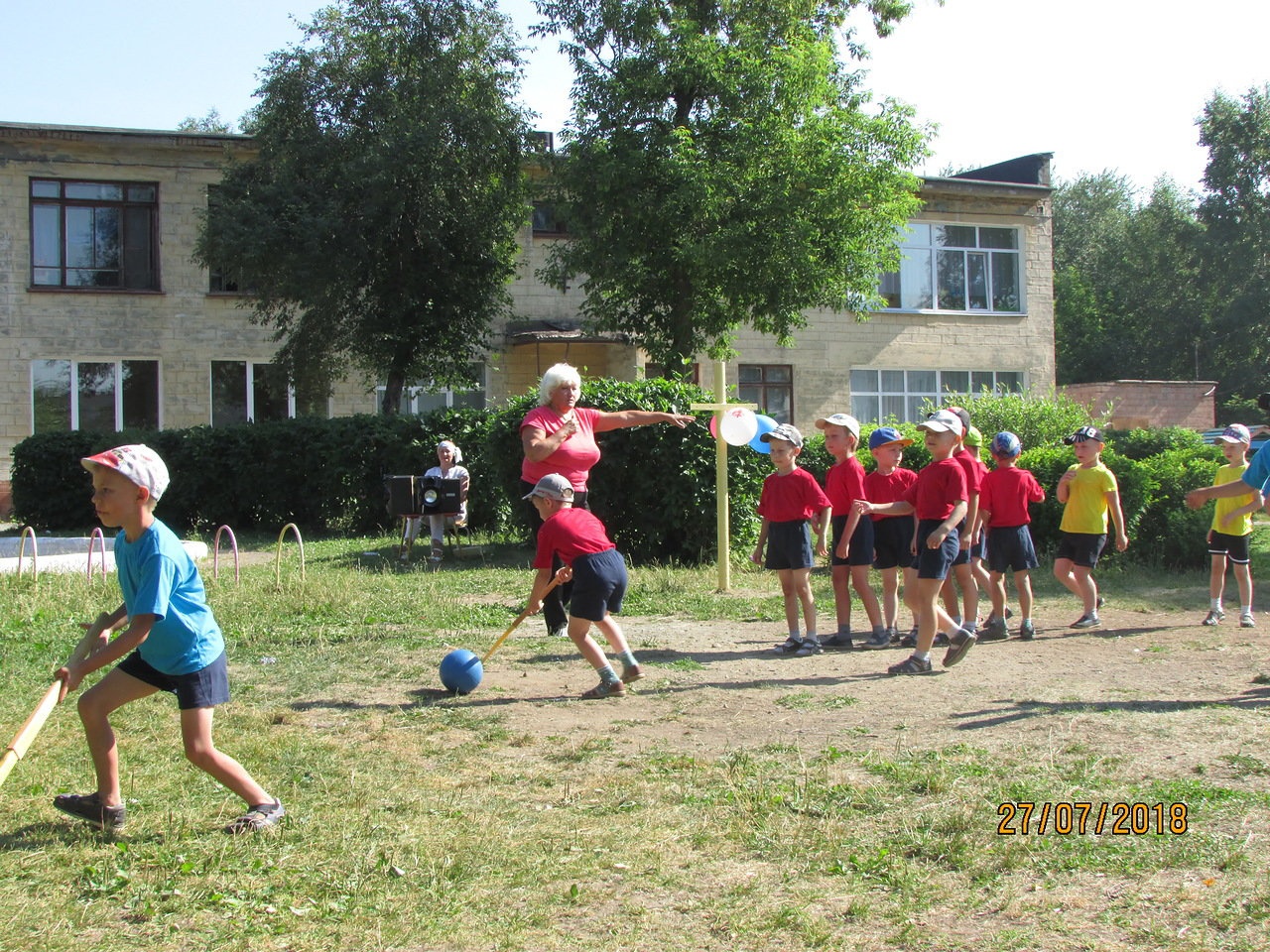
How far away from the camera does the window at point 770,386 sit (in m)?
29.7

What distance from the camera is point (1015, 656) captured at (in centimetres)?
816

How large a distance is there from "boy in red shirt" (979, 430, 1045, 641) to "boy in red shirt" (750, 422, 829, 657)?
159cm

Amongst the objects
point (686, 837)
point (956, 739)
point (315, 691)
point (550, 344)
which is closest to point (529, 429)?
point (315, 691)

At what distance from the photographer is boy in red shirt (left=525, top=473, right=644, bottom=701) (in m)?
6.68

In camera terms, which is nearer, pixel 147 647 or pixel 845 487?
pixel 147 647

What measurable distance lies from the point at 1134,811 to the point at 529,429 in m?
4.48

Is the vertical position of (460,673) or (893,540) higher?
(893,540)

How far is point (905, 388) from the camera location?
3109cm

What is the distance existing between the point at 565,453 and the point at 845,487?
2.06 m

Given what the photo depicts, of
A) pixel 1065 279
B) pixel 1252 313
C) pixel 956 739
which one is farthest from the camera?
pixel 1065 279

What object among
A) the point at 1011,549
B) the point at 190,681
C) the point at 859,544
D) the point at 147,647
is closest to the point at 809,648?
the point at 859,544

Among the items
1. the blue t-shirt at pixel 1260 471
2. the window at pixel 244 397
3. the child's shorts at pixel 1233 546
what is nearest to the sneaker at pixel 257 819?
the blue t-shirt at pixel 1260 471

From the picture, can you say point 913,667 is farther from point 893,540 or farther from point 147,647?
point 147,647

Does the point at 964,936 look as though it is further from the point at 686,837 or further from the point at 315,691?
the point at 315,691
